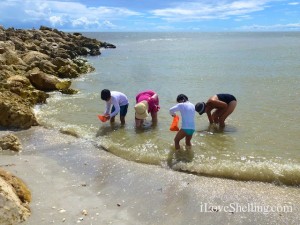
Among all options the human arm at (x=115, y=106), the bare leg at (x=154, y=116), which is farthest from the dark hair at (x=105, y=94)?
the bare leg at (x=154, y=116)

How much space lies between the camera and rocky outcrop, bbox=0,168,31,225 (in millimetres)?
4508

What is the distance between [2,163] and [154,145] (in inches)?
135

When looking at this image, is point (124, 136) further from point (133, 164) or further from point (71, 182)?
point (71, 182)

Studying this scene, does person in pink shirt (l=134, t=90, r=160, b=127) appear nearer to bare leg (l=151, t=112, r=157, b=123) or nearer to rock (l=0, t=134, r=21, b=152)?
bare leg (l=151, t=112, r=157, b=123)

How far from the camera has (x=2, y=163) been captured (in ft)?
22.9

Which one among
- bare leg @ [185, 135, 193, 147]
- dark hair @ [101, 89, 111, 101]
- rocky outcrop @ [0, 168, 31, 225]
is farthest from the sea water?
rocky outcrop @ [0, 168, 31, 225]

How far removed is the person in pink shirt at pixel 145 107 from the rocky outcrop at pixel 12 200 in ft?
14.9

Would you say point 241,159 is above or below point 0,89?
below

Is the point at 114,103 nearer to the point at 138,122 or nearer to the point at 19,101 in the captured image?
the point at 138,122

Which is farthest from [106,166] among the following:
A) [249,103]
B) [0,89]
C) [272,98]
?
[272,98]

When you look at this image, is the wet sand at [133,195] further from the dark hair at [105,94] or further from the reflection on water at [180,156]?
the dark hair at [105,94]

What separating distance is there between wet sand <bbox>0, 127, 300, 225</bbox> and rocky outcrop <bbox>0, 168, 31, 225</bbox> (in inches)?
5.2

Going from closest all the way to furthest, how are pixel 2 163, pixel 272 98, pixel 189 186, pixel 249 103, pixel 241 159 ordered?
pixel 189 186 → pixel 2 163 → pixel 241 159 → pixel 249 103 → pixel 272 98

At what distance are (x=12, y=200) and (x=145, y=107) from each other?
17.5ft
